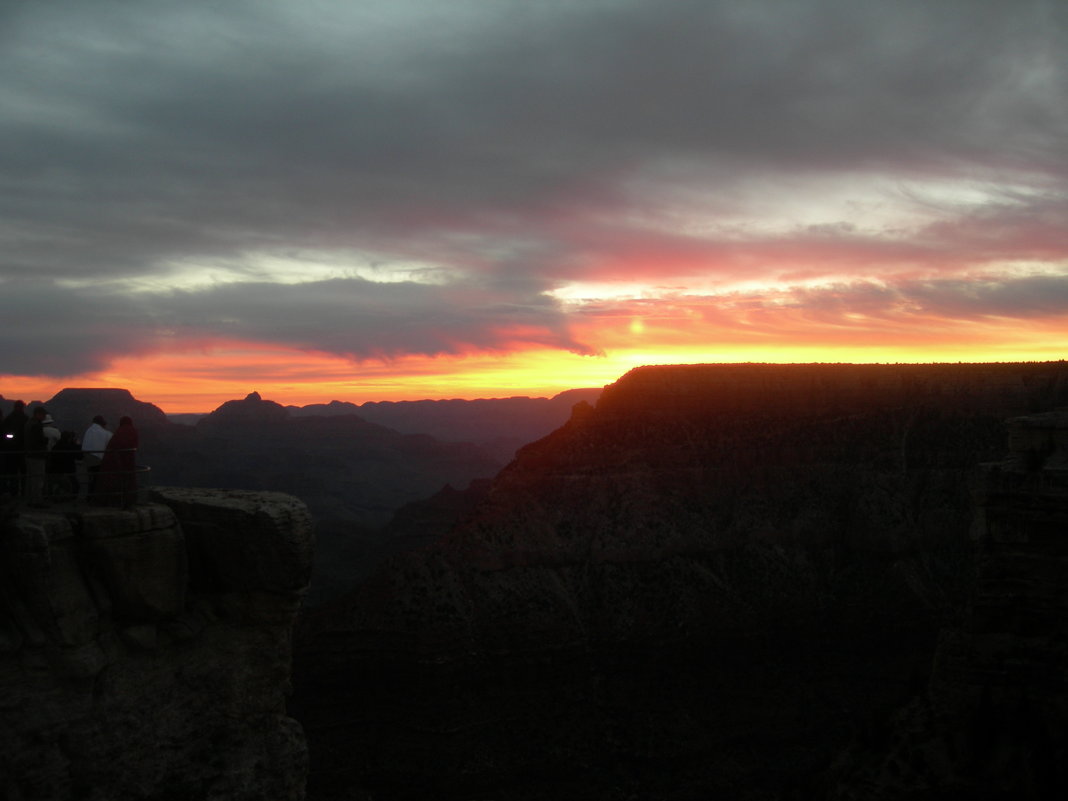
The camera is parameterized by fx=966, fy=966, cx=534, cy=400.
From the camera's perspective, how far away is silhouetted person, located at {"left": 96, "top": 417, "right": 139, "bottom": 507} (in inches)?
522

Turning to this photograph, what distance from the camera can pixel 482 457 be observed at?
182m

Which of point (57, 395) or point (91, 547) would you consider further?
point (57, 395)

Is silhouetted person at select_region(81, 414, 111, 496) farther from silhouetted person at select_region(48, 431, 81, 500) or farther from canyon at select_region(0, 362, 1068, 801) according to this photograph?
canyon at select_region(0, 362, 1068, 801)

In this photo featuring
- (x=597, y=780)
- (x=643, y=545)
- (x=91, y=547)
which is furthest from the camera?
(x=643, y=545)

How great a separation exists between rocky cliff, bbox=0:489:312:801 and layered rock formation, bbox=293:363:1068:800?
19914 mm

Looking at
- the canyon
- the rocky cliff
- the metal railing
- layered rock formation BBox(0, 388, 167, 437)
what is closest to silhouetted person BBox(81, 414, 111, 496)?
the metal railing

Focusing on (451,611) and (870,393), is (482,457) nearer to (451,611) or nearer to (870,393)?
(870,393)

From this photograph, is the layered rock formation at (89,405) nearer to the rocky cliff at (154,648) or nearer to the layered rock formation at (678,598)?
the layered rock formation at (678,598)

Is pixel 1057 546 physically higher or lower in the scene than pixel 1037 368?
lower

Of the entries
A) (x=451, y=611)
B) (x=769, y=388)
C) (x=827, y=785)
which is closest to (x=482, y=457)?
(x=769, y=388)

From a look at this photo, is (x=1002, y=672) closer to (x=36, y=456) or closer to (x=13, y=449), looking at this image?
(x=36, y=456)

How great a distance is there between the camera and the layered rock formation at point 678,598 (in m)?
40.8

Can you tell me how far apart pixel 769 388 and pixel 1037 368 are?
15644 mm

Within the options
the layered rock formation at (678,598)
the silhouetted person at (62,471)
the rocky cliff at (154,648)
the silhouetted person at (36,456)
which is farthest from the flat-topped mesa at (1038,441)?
the silhouetted person at (36,456)
